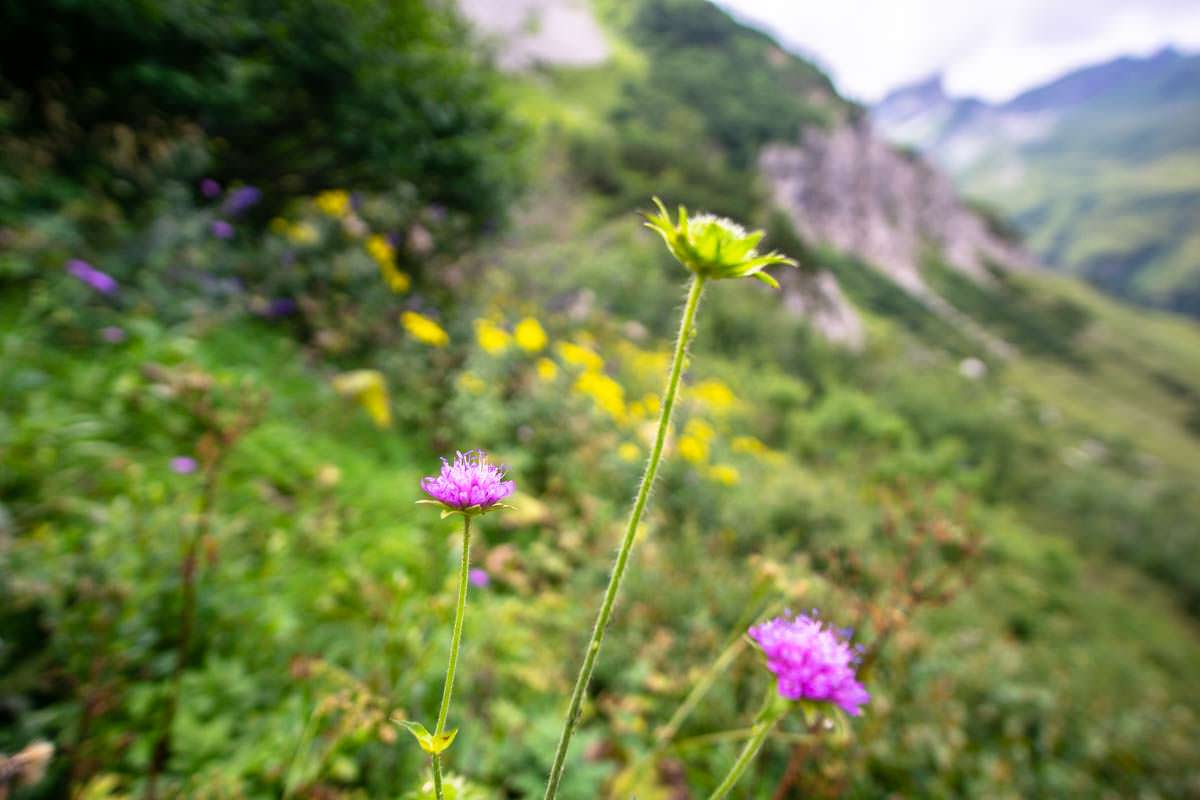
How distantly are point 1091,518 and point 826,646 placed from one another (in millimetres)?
16350

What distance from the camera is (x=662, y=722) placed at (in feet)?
7.25

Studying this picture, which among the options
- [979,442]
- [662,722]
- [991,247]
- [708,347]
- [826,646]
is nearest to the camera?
[826,646]

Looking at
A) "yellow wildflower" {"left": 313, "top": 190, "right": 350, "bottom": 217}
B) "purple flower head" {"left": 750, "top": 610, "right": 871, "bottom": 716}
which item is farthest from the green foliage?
"purple flower head" {"left": 750, "top": 610, "right": 871, "bottom": 716}

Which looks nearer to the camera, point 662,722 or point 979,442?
point 662,722

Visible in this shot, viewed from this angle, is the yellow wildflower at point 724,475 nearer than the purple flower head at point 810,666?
No

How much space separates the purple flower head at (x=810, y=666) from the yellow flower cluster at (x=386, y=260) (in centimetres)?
415

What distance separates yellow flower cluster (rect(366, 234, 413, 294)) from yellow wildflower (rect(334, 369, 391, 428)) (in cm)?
117

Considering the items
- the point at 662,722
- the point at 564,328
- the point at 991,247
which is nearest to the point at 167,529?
the point at 662,722

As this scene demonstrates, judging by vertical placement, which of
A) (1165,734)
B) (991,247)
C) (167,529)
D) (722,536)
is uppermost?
(167,529)

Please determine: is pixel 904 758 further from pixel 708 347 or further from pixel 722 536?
pixel 708 347

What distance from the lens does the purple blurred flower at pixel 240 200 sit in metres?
3.82

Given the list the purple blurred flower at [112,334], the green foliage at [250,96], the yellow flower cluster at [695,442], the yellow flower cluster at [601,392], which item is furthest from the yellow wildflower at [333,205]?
the yellow flower cluster at [695,442]

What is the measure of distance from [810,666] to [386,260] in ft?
14.6

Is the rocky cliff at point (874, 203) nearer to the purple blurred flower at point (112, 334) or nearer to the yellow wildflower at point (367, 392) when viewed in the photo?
the yellow wildflower at point (367, 392)
